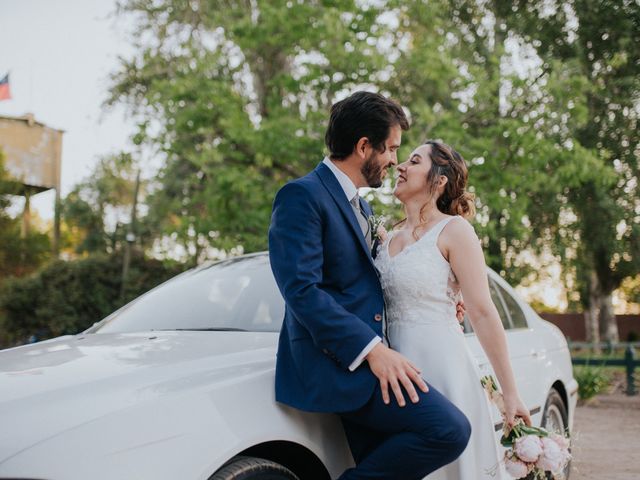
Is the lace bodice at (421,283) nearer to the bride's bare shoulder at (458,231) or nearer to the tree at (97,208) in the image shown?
the bride's bare shoulder at (458,231)

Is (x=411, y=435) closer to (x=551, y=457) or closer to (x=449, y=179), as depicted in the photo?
(x=551, y=457)

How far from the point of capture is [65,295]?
21109mm

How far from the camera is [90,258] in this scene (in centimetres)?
2219

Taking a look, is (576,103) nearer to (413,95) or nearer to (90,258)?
(413,95)

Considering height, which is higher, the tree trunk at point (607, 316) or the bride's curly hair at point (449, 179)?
the bride's curly hair at point (449, 179)

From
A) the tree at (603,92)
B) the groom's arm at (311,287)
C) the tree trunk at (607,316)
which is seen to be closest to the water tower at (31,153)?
the tree at (603,92)

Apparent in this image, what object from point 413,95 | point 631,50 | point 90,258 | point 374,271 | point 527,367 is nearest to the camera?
point 374,271

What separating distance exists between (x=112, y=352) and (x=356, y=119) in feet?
4.33

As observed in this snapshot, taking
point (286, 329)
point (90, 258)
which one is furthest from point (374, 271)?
point (90, 258)

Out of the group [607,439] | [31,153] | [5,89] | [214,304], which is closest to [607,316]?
[607,439]

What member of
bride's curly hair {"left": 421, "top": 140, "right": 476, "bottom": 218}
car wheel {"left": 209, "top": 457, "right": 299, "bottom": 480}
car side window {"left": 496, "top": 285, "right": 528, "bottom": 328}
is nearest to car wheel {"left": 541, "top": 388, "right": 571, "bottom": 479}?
car side window {"left": 496, "top": 285, "right": 528, "bottom": 328}

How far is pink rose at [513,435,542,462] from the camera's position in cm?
278

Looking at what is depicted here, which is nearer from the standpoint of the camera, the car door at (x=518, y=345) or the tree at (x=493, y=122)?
the car door at (x=518, y=345)

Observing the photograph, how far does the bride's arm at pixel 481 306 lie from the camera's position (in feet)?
9.37
